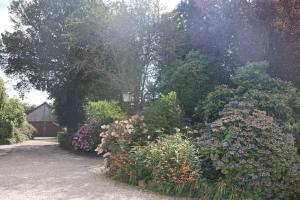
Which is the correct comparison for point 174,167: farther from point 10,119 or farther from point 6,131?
point 10,119

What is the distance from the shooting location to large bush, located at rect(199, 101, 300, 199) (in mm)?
6574

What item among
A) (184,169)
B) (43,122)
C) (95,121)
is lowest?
(184,169)

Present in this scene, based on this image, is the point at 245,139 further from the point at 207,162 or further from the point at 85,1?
the point at 85,1

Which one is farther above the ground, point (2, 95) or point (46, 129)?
point (2, 95)

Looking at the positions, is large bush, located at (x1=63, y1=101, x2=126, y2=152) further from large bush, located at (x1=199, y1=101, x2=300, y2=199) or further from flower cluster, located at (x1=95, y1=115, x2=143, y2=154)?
large bush, located at (x1=199, y1=101, x2=300, y2=199)

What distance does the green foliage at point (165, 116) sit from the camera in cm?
938

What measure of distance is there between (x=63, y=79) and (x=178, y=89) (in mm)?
9941

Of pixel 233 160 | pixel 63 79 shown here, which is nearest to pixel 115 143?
pixel 233 160

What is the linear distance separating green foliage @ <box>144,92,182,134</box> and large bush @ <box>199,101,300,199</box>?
2.06 m

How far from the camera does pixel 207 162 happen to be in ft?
24.4

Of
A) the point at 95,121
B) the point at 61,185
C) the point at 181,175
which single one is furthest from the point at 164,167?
the point at 95,121

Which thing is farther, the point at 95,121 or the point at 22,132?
the point at 22,132

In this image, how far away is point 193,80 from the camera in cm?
1116

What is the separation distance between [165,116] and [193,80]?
220cm
